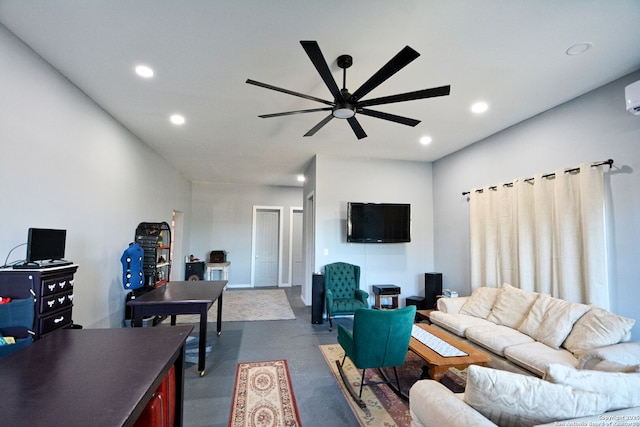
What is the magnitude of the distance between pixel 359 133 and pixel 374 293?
3259mm

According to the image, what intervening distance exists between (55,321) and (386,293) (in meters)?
4.31

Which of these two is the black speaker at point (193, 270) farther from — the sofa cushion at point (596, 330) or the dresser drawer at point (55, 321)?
the sofa cushion at point (596, 330)

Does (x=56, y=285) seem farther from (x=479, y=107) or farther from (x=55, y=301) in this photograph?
(x=479, y=107)

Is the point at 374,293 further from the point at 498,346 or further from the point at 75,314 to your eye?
the point at 75,314

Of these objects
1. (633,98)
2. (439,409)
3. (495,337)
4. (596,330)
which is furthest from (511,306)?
(439,409)

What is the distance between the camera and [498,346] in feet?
9.26

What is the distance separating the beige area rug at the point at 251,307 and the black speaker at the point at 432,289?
7.91ft

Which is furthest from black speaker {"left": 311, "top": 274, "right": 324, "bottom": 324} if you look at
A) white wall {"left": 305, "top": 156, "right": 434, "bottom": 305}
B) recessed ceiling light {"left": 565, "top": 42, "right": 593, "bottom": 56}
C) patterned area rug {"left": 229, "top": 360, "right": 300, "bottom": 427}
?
recessed ceiling light {"left": 565, "top": 42, "right": 593, "bottom": 56}

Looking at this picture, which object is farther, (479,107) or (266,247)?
(266,247)

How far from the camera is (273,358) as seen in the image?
3.31 metres

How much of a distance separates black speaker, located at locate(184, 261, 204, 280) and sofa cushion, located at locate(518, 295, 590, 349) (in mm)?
6485

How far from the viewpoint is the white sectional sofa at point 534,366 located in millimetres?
1285

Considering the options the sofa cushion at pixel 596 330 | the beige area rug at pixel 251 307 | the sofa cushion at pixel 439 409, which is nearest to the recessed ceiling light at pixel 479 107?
the sofa cushion at pixel 596 330

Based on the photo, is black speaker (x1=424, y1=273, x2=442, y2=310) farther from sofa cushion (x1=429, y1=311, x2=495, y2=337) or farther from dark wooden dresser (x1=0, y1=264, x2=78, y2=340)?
dark wooden dresser (x1=0, y1=264, x2=78, y2=340)
